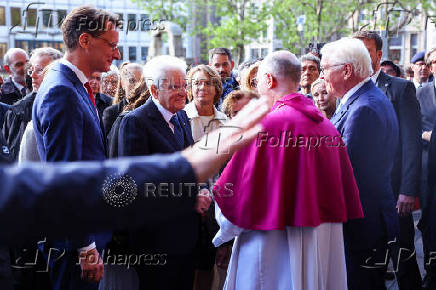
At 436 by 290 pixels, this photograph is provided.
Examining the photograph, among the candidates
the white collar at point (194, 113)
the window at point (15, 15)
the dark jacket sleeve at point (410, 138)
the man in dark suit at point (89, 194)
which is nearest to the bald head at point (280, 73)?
the white collar at point (194, 113)

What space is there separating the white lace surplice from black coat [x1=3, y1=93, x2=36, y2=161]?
206 cm

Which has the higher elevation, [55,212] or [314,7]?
[314,7]

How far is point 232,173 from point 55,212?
244 cm

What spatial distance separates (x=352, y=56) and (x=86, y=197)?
3.42m

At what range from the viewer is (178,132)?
3.62m

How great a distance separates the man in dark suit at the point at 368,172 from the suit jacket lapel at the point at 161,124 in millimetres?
1296

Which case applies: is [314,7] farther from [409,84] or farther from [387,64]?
[409,84]

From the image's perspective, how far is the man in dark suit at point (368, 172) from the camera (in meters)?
3.73

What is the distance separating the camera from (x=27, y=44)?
1623 inches

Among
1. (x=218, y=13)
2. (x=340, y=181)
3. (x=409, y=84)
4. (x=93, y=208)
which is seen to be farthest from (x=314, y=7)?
(x=93, y=208)

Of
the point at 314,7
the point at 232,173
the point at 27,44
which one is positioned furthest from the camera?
the point at 27,44

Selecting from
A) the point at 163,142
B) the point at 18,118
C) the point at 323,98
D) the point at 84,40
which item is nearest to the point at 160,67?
the point at 163,142

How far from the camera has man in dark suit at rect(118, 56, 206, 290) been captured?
3.33 metres

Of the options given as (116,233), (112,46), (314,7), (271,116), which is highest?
(314,7)
